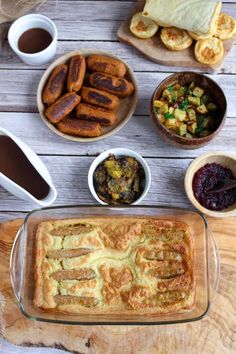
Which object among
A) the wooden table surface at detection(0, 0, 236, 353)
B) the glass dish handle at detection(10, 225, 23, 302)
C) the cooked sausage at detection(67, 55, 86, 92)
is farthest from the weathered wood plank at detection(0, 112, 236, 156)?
the glass dish handle at detection(10, 225, 23, 302)

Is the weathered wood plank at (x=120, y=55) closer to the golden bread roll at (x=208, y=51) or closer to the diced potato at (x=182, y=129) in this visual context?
the golden bread roll at (x=208, y=51)

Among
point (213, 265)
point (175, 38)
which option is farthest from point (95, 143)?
point (213, 265)

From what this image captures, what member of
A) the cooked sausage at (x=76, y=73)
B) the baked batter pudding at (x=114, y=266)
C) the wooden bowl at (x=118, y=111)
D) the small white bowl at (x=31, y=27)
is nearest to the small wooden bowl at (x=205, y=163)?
the baked batter pudding at (x=114, y=266)

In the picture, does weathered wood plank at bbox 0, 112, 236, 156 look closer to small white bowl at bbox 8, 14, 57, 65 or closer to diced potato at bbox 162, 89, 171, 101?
diced potato at bbox 162, 89, 171, 101

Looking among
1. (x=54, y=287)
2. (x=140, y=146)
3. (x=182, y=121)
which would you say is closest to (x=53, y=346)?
(x=54, y=287)

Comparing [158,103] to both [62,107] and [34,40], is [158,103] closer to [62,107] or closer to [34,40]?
[62,107]

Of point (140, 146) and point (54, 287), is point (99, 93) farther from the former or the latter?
point (54, 287)
